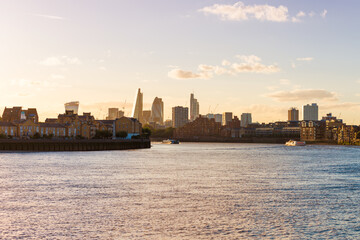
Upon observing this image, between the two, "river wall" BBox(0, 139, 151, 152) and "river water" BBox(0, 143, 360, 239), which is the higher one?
"river wall" BBox(0, 139, 151, 152)

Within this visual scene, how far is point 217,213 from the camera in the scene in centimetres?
3656

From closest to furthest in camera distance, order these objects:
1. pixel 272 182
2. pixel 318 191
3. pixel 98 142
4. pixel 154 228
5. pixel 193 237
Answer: pixel 193 237 < pixel 154 228 < pixel 318 191 < pixel 272 182 < pixel 98 142

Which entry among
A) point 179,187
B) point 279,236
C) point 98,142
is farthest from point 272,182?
point 98,142

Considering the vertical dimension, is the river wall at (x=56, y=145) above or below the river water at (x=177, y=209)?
above

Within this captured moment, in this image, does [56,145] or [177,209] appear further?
[56,145]

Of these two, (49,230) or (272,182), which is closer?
(49,230)

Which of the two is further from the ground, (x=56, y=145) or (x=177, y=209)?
(x=56, y=145)

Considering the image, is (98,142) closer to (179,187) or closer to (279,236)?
(179,187)

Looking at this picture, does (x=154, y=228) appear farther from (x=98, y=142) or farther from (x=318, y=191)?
Answer: (x=98, y=142)

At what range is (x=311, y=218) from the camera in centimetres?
3534

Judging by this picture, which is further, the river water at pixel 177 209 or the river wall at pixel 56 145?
the river wall at pixel 56 145

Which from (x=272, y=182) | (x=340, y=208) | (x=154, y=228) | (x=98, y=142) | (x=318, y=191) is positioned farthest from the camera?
(x=98, y=142)

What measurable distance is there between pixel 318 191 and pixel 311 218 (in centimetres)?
1654

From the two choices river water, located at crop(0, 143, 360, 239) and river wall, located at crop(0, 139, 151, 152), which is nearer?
river water, located at crop(0, 143, 360, 239)
